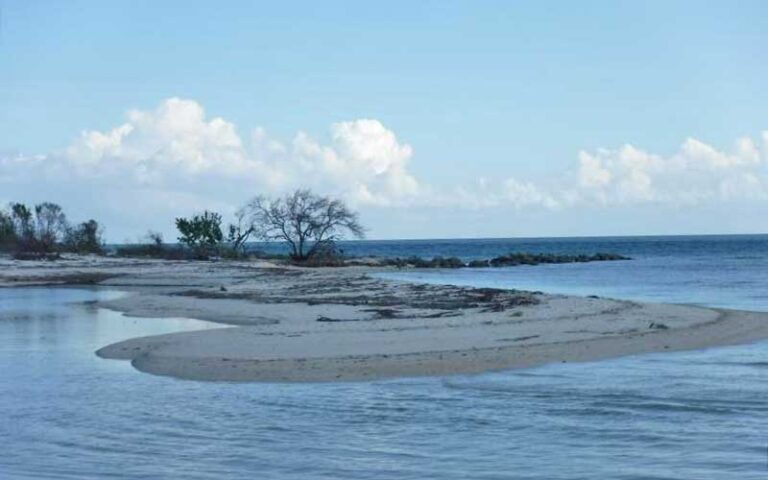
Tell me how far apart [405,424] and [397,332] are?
10.7 metres

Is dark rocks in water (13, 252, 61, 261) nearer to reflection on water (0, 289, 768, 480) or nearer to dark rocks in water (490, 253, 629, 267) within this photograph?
dark rocks in water (490, 253, 629, 267)

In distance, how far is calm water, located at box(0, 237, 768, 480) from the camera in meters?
11.7

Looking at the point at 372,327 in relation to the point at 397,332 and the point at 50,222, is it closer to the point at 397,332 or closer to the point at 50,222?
the point at 397,332

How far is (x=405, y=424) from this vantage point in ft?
46.2

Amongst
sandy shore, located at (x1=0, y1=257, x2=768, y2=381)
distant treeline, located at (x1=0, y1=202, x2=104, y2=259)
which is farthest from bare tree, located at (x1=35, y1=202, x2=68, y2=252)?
Answer: sandy shore, located at (x1=0, y1=257, x2=768, y2=381)

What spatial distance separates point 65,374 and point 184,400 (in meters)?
4.41

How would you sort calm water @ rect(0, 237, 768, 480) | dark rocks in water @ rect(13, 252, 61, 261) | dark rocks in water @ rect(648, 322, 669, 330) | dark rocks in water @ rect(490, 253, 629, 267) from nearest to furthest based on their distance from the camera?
calm water @ rect(0, 237, 768, 480) → dark rocks in water @ rect(648, 322, 669, 330) → dark rocks in water @ rect(13, 252, 61, 261) → dark rocks in water @ rect(490, 253, 629, 267)

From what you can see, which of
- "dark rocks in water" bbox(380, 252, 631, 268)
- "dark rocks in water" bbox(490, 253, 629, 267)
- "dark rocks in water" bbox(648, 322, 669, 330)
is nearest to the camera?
"dark rocks in water" bbox(648, 322, 669, 330)

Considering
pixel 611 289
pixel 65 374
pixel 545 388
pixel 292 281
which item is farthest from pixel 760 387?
pixel 292 281

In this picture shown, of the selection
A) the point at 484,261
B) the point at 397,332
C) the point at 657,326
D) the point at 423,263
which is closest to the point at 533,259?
the point at 484,261

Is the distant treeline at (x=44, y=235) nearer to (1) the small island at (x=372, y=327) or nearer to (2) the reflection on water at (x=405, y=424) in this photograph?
(1) the small island at (x=372, y=327)

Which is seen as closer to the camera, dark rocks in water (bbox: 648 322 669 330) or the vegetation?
dark rocks in water (bbox: 648 322 669 330)

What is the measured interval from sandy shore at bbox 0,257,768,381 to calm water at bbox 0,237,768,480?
116 cm

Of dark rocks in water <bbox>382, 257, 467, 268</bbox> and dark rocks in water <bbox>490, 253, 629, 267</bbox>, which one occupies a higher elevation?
dark rocks in water <bbox>490, 253, 629, 267</bbox>
